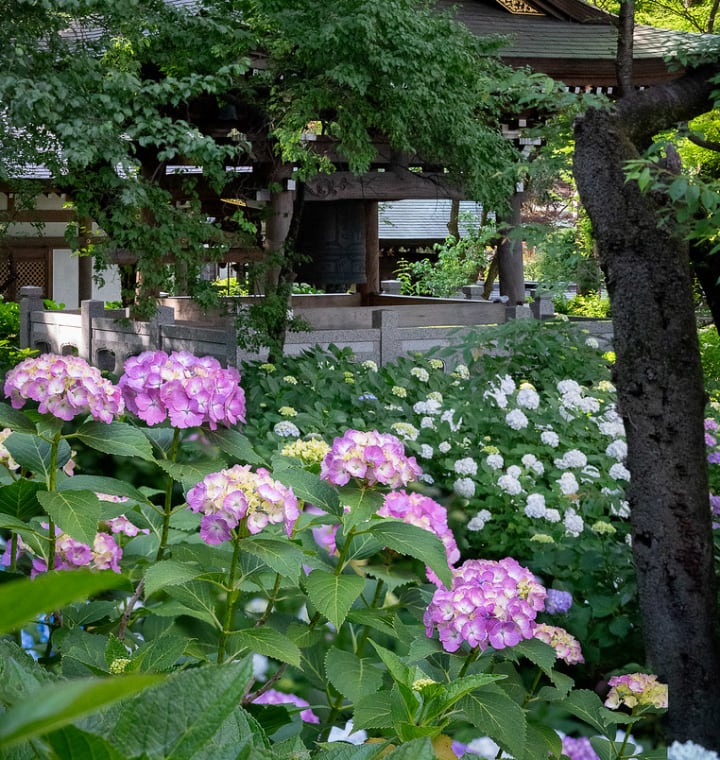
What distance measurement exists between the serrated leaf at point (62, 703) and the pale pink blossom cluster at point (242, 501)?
1198 millimetres

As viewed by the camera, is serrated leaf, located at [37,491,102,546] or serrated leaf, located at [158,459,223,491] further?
serrated leaf, located at [158,459,223,491]

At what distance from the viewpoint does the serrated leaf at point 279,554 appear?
5.04 feet

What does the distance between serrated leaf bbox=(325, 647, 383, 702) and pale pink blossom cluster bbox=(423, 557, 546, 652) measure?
135 mm

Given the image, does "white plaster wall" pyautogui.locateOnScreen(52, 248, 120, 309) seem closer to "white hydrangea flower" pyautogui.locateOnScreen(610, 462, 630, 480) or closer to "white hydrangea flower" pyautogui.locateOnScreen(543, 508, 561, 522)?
"white hydrangea flower" pyautogui.locateOnScreen(610, 462, 630, 480)

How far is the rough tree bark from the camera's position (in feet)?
11.7

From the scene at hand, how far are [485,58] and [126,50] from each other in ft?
12.4

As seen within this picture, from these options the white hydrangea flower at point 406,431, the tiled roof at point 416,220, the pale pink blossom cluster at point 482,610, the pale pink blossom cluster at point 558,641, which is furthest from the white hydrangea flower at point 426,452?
the tiled roof at point 416,220

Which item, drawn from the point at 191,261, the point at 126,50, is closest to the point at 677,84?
the point at 126,50

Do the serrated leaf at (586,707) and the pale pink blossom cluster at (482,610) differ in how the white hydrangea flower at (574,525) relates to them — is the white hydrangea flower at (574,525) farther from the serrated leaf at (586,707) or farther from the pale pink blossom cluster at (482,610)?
the pale pink blossom cluster at (482,610)

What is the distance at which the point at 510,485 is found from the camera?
4766 millimetres

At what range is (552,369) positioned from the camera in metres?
7.90

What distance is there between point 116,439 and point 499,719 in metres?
0.78

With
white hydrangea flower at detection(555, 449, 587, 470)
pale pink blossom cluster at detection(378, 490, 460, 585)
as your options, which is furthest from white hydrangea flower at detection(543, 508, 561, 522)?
pale pink blossom cluster at detection(378, 490, 460, 585)

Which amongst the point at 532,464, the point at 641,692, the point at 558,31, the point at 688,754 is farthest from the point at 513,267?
the point at 641,692
